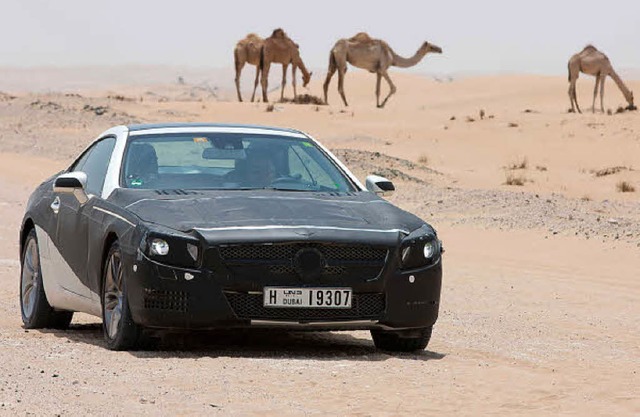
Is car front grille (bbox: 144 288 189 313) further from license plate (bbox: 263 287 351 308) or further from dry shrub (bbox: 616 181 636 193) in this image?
dry shrub (bbox: 616 181 636 193)

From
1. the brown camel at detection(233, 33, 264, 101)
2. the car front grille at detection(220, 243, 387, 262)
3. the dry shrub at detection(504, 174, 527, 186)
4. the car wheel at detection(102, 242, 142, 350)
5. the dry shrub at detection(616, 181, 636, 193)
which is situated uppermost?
the car front grille at detection(220, 243, 387, 262)

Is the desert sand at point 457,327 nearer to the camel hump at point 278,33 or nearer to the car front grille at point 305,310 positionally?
the car front grille at point 305,310

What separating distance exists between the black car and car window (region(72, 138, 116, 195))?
1.0 inches

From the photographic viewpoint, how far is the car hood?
9.34 m

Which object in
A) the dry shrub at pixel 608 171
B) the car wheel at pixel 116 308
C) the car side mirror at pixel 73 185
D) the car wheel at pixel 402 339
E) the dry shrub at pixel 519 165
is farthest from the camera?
the dry shrub at pixel 519 165

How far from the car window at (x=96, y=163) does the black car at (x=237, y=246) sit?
25 millimetres

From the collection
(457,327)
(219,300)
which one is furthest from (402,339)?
(457,327)

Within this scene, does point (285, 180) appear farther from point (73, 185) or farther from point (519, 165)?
point (519, 165)

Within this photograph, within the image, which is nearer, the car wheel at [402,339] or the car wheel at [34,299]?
the car wheel at [402,339]

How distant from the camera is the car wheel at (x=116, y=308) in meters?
9.48

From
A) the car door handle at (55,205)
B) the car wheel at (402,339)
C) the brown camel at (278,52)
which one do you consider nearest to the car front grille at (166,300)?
the car wheel at (402,339)

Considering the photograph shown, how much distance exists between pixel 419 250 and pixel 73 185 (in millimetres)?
2373

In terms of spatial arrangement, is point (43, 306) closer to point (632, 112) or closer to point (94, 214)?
point (94, 214)

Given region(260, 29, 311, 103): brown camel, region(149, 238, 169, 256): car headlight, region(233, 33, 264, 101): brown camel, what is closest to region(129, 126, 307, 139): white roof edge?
region(149, 238, 169, 256): car headlight
